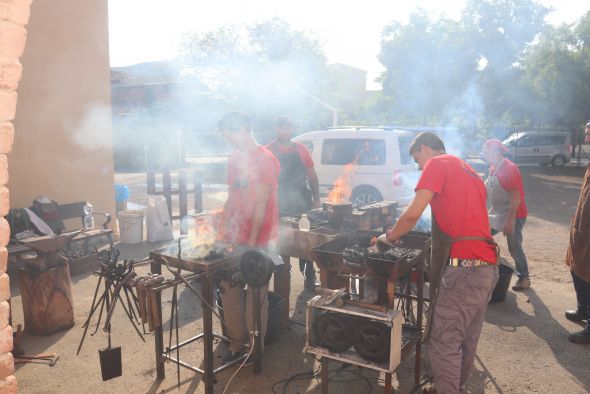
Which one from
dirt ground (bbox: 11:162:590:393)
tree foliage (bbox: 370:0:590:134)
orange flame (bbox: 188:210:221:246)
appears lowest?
dirt ground (bbox: 11:162:590:393)

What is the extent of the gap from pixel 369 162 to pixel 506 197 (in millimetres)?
3696

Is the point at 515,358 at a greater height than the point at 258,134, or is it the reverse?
the point at 258,134

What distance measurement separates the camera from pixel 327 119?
2620 centimetres

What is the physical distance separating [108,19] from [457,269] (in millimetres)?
8043

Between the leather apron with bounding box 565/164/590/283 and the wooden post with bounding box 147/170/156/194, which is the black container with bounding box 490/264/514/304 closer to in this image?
the leather apron with bounding box 565/164/590/283

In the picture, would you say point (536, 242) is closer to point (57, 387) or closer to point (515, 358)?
point (515, 358)

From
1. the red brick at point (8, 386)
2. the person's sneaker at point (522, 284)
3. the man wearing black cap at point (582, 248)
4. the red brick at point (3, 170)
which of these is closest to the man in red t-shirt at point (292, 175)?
the person's sneaker at point (522, 284)

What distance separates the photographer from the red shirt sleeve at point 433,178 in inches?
124

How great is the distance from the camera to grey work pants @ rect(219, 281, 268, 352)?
4.19 meters

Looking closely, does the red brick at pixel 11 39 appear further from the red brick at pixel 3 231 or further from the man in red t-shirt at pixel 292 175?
the man in red t-shirt at pixel 292 175

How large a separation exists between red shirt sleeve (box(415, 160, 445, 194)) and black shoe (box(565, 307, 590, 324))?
129 inches

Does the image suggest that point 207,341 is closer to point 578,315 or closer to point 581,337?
point 581,337

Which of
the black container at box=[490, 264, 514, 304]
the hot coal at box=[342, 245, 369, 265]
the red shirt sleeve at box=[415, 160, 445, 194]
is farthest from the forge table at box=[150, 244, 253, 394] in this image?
the black container at box=[490, 264, 514, 304]

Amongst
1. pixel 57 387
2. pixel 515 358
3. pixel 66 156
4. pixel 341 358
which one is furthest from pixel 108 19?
pixel 515 358
